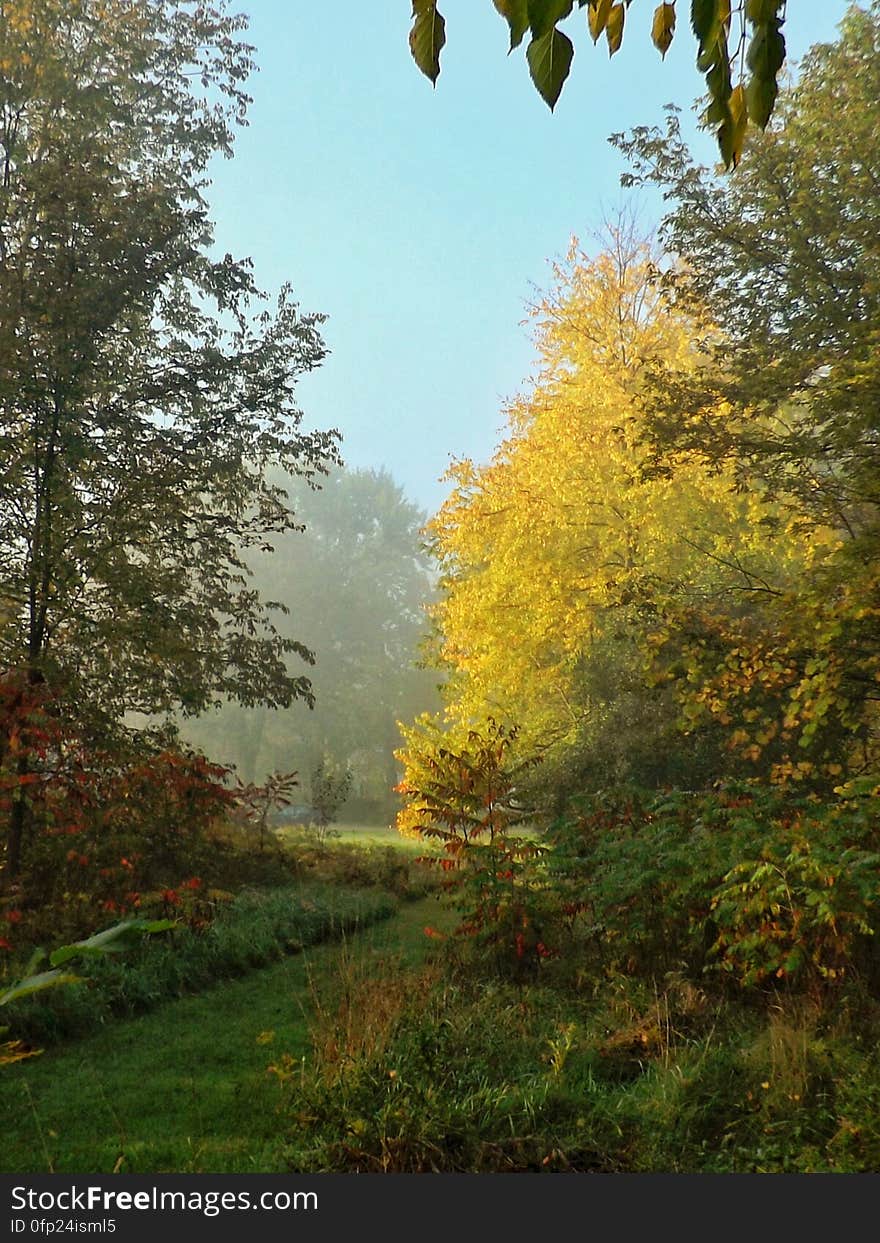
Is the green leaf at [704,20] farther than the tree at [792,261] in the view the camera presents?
No

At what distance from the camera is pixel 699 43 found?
4.09 ft

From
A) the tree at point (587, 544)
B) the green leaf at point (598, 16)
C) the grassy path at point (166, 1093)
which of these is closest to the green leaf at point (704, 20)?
the green leaf at point (598, 16)

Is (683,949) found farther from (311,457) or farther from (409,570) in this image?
(409,570)

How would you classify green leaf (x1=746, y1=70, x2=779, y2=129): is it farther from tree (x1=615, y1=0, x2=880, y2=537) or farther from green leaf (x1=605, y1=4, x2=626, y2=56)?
tree (x1=615, y1=0, x2=880, y2=537)

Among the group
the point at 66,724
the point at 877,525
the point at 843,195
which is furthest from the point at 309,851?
the point at 843,195

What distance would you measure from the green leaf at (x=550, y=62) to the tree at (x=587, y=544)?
962cm

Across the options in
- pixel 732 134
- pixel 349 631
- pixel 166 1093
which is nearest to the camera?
pixel 732 134

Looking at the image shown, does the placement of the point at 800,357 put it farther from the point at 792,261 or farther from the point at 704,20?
the point at 704,20

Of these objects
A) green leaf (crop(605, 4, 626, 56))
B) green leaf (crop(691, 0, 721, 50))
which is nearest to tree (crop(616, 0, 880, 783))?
green leaf (crop(605, 4, 626, 56))

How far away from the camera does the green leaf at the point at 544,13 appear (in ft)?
3.51

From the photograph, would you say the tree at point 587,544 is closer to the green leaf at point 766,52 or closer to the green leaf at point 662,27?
the green leaf at point 662,27

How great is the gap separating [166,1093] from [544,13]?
508cm

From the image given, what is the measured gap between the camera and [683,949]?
627 cm

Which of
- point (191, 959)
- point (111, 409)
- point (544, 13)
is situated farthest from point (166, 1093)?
point (111, 409)
